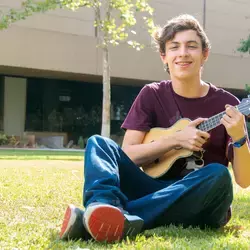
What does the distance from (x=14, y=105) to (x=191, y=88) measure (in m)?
18.2

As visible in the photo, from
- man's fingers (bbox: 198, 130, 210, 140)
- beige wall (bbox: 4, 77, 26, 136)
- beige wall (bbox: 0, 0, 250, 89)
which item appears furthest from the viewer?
beige wall (bbox: 4, 77, 26, 136)

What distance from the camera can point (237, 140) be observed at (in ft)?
9.23

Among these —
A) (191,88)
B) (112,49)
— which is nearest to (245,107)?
(191,88)

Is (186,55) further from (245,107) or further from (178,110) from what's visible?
(245,107)

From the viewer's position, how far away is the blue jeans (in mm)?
2619

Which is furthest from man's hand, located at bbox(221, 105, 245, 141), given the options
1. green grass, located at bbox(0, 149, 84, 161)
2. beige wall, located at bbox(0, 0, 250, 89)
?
beige wall, located at bbox(0, 0, 250, 89)

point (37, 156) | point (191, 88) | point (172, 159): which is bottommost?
point (37, 156)

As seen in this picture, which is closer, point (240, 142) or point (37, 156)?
point (240, 142)

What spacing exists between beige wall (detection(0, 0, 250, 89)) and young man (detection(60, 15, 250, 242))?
50.6 ft

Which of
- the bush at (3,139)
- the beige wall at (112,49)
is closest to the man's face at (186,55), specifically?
the beige wall at (112,49)

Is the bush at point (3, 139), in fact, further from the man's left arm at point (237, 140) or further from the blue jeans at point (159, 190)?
the man's left arm at point (237, 140)

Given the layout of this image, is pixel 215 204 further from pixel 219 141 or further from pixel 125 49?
pixel 125 49

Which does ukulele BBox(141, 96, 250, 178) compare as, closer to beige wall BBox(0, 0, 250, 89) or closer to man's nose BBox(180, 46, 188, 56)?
man's nose BBox(180, 46, 188, 56)

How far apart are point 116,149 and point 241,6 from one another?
2187 centimetres
